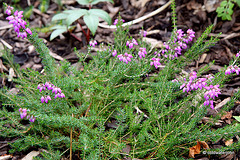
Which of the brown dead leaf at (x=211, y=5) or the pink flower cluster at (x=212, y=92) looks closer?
the pink flower cluster at (x=212, y=92)

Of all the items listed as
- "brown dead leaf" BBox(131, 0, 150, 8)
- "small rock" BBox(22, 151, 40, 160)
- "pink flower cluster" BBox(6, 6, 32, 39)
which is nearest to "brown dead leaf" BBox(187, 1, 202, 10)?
"brown dead leaf" BBox(131, 0, 150, 8)

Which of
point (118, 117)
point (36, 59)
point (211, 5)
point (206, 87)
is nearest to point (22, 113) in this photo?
point (118, 117)

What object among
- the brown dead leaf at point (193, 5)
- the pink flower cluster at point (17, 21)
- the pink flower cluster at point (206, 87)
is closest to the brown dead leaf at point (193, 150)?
the pink flower cluster at point (206, 87)

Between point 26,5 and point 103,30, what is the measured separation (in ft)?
6.34

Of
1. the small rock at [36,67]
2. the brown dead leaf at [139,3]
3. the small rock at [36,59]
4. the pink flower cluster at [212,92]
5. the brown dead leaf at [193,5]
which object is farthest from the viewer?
the brown dead leaf at [139,3]

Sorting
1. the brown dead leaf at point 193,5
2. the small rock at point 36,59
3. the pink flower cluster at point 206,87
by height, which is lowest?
the small rock at point 36,59

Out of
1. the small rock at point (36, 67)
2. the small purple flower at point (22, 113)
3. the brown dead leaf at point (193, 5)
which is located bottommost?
the small rock at point (36, 67)

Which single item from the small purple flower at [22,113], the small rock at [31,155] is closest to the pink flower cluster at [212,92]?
the small purple flower at [22,113]

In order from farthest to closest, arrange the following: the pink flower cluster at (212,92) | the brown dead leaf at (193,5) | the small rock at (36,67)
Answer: the brown dead leaf at (193,5), the small rock at (36,67), the pink flower cluster at (212,92)

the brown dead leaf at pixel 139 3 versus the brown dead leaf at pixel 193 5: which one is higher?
the brown dead leaf at pixel 193 5

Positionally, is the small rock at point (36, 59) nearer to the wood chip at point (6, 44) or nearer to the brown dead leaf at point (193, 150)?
the wood chip at point (6, 44)

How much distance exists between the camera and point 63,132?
2.32m

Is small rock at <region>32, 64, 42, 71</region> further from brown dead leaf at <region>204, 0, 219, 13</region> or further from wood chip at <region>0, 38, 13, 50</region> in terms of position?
brown dead leaf at <region>204, 0, 219, 13</region>

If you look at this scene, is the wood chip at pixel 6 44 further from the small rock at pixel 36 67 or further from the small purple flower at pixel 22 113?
the small purple flower at pixel 22 113
